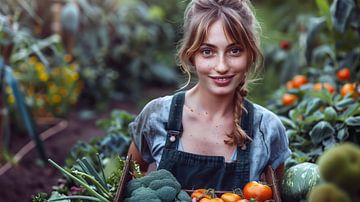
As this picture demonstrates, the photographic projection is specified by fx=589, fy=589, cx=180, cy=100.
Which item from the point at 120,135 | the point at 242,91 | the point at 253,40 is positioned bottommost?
the point at 120,135

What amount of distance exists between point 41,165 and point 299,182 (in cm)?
228

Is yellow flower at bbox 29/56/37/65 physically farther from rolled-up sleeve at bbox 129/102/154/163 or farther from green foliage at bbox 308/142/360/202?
green foliage at bbox 308/142/360/202

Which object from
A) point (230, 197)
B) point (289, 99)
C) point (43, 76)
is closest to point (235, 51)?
point (230, 197)

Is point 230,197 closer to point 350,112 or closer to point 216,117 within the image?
point 216,117

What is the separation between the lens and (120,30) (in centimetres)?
616

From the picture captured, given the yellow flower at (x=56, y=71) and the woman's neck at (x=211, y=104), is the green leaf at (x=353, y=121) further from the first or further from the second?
the yellow flower at (x=56, y=71)

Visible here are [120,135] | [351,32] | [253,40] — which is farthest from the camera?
[351,32]

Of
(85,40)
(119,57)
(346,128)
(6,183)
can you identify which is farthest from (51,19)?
(346,128)

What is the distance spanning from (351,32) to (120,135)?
6.03 ft

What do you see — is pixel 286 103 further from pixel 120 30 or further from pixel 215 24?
pixel 120 30

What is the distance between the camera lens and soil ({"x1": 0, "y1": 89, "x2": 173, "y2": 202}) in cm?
351

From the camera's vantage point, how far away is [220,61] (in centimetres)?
225

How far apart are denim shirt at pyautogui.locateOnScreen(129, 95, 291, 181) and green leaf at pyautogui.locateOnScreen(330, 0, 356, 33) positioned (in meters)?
1.33

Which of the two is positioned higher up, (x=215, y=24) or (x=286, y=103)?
(x=215, y=24)
